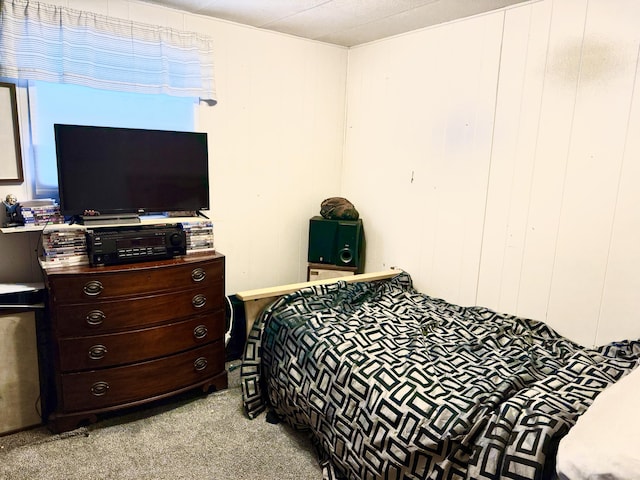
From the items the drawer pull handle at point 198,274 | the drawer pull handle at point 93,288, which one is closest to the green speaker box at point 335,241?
the drawer pull handle at point 198,274

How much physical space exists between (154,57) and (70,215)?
106 centimetres

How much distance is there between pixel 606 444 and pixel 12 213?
8.57 feet

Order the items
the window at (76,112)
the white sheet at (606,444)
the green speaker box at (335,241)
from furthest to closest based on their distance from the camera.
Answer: the green speaker box at (335,241), the window at (76,112), the white sheet at (606,444)

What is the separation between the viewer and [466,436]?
4.92 ft

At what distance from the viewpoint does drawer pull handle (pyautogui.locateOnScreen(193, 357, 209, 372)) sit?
7.93ft

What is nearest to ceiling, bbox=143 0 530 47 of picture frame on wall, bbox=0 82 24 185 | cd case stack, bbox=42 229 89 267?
picture frame on wall, bbox=0 82 24 185

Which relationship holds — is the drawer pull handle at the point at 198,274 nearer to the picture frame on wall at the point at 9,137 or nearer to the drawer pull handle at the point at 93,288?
the drawer pull handle at the point at 93,288

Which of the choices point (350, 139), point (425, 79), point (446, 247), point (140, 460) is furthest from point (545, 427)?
point (350, 139)

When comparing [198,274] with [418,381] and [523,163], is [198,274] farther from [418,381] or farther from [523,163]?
[523,163]

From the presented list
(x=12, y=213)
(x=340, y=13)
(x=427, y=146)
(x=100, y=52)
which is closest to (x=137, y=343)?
(x=12, y=213)

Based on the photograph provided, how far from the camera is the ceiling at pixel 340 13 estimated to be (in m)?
2.40

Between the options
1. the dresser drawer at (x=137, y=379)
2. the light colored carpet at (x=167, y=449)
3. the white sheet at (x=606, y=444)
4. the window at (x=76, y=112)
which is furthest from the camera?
the window at (x=76, y=112)

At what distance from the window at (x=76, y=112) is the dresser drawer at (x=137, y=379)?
1040 millimetres

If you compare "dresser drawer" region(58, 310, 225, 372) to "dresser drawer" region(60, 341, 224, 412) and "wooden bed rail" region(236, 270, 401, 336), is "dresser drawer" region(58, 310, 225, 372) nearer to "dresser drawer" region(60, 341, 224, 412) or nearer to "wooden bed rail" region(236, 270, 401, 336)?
"dresser drawer" region(60, 341, 224, 412)
